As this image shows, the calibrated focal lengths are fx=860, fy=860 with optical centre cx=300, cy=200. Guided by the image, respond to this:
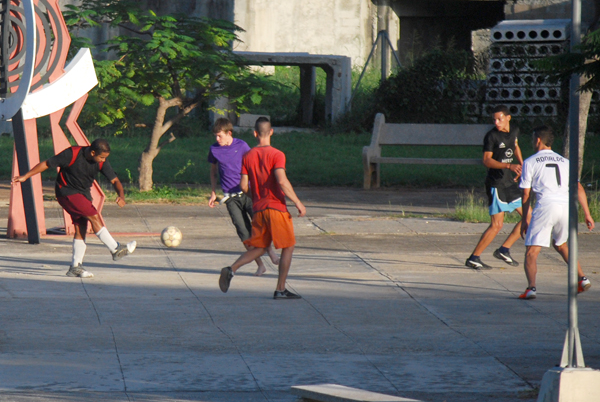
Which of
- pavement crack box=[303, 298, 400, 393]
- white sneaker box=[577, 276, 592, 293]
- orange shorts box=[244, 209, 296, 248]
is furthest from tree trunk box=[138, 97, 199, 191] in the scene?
white sneaker box=[577, 276, 592, 293]

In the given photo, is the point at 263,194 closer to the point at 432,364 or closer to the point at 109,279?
the point at 109,279

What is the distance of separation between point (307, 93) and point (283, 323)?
881 inches

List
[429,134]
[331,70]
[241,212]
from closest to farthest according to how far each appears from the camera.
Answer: [241,212] → [429,134] → [331,70]

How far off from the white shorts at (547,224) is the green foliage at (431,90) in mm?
16962

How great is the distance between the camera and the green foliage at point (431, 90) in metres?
24.8

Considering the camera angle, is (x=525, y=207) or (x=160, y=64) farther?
(x=160, y=64)

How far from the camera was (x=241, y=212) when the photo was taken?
9.41 meters

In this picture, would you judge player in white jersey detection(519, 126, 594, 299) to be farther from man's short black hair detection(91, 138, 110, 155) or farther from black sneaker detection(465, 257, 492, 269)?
man's short black hair detection(91, 138, 110, 155)

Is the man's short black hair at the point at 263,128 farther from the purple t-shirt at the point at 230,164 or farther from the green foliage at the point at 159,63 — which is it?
the green foliage at the point at 159,63

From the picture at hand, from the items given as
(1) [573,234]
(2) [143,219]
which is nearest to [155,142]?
(2) [143,219]

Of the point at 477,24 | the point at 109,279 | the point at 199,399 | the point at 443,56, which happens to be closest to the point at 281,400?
the point at 199,399

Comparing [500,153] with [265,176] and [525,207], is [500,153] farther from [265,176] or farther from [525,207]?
[265,176]

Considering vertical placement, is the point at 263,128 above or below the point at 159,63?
below

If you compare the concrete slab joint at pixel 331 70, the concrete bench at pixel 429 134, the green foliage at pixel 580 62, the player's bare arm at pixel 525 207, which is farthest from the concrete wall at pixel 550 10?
the green foliage at pixel 580 62
